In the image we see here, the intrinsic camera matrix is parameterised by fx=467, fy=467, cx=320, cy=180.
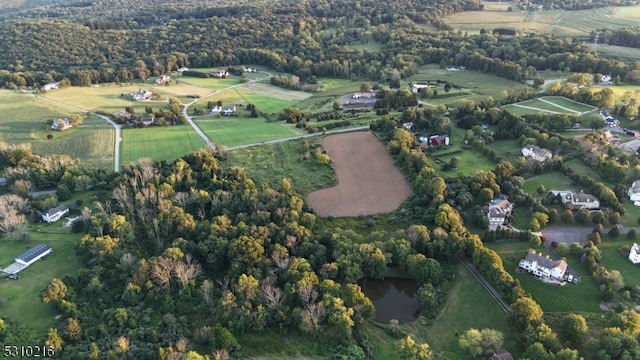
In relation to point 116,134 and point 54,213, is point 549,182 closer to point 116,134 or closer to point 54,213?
point 54,213

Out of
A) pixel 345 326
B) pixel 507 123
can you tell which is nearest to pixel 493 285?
pixel 345 326

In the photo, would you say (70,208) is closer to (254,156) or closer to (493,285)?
(254,156)

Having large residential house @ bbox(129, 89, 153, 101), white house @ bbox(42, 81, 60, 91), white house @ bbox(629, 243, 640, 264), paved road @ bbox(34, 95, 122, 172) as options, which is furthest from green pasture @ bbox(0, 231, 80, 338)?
white house @ bbox(42, 81, 60, 91)

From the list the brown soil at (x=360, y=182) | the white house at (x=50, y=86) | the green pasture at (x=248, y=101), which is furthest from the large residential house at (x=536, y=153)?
the white house at (x=50, y=86)

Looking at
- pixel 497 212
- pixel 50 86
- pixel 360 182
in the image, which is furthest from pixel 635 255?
pixel 50 86

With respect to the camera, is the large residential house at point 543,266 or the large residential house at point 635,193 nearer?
the large residential house at point 543,266

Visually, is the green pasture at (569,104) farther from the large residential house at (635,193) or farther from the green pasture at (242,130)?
the green pasture at (242,130)
